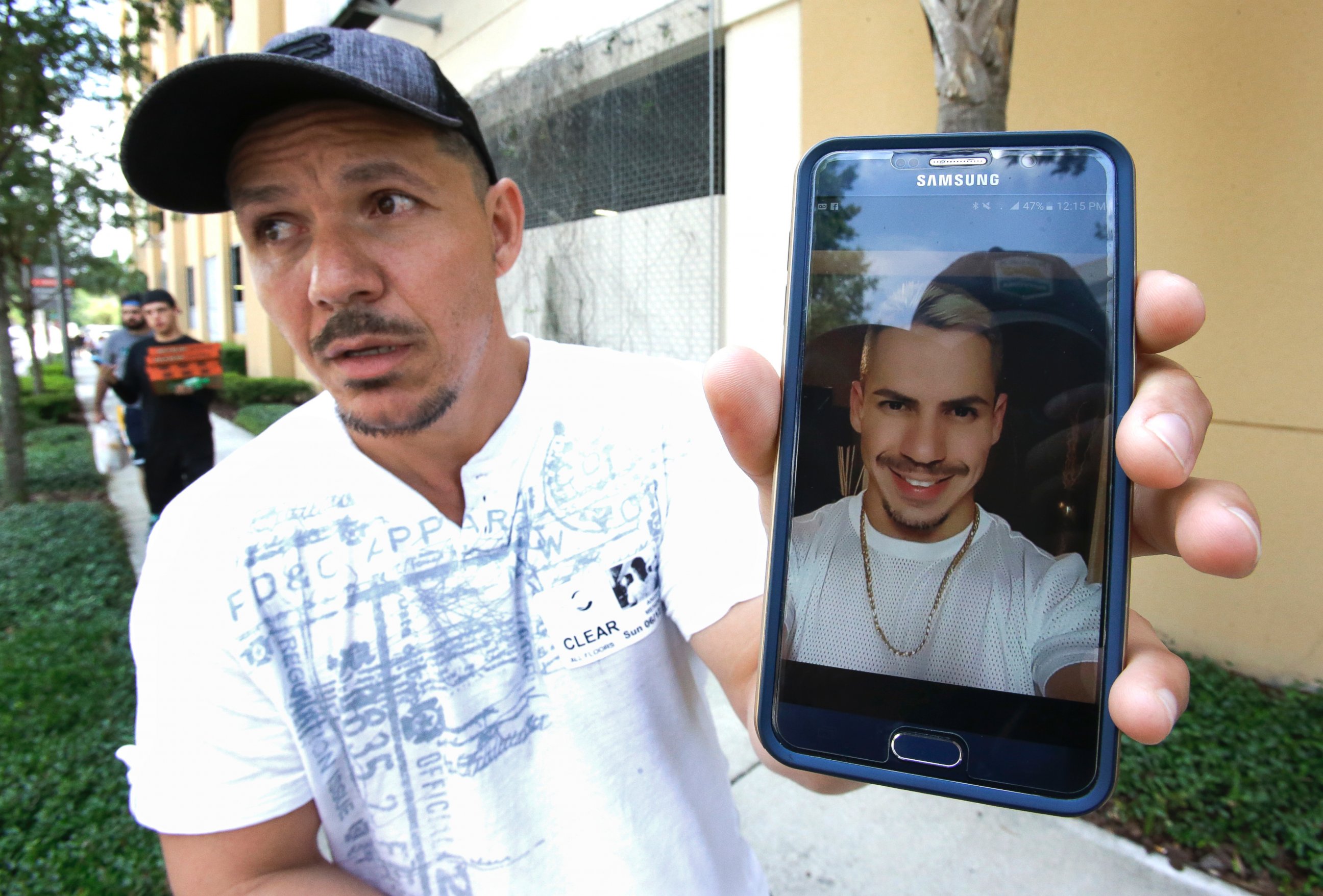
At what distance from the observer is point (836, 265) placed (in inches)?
42.7

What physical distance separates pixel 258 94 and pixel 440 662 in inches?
40.2

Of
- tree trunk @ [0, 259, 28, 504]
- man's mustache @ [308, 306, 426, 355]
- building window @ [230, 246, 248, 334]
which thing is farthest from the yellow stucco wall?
building window @ [230, 246, 248, 334]

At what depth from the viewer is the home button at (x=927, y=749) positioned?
0.98 m

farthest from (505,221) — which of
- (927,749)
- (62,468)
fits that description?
(62,468)

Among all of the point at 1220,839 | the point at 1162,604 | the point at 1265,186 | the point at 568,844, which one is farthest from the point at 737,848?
the point at 1265,186

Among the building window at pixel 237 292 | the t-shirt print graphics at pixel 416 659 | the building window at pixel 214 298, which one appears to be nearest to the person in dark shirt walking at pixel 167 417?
the t-shirt print graphics at pixel 416 659

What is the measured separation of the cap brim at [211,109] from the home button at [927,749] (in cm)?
124

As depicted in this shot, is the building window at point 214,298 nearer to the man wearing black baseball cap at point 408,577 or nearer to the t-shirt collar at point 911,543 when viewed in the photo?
the man wearing black baseball cap at point 408,577

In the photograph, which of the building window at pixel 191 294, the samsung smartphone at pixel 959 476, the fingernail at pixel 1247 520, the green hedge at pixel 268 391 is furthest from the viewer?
the building window at pixel 191 294

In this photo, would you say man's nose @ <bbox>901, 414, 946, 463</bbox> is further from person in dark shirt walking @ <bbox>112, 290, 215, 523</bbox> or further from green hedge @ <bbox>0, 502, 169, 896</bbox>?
person in dark shirt walking @ <bbox>112, 290, 215, 523</bbox>

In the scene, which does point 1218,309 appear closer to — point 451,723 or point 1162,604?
point 1162,604

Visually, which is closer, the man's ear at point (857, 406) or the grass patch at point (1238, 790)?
the man's ear at point (857, 406)

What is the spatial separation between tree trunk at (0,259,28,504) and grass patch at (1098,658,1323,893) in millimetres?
8928

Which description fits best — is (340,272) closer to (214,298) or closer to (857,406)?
(857,406)
